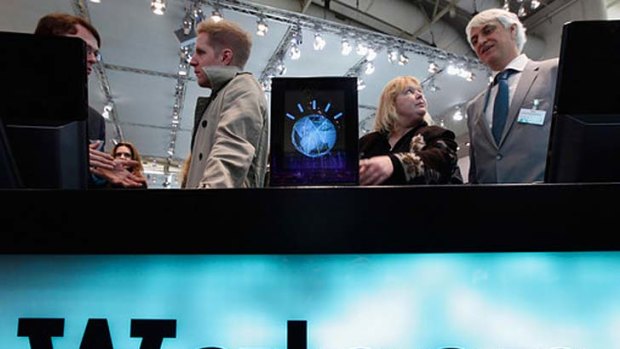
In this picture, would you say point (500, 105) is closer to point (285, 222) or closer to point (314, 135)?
point (314, 135)

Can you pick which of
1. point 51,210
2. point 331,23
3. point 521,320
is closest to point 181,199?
point 51,210

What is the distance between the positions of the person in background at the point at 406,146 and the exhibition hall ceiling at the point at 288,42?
3092mm

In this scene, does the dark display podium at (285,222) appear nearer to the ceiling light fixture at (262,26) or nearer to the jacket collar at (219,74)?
the jacket collar at (219,74)

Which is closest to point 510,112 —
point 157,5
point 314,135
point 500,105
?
Answer: point 500,105

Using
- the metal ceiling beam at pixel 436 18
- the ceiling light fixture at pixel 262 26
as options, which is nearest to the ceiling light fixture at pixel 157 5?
the ceiling light fixture at pixel 262 26

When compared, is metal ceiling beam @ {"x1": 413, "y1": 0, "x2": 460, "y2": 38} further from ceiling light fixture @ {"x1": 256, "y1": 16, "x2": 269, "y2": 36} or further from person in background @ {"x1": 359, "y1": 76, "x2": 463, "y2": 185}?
person in background @ {"x1": 359, "y1": 76, "x2": 463, "y2": 185}

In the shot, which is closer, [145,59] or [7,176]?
[7,176]

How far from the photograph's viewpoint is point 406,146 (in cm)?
180

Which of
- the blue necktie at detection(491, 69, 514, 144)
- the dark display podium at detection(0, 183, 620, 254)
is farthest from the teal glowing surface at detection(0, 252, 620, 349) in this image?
the blue necktie at detection(491, 69, 514, 144)

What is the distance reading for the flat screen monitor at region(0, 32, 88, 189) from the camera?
0.82 m

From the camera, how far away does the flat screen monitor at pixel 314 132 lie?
953 millimetres

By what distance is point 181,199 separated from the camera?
684 millimetres

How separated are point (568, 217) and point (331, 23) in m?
4.51

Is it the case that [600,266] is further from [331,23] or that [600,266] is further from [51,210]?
[331,23]
